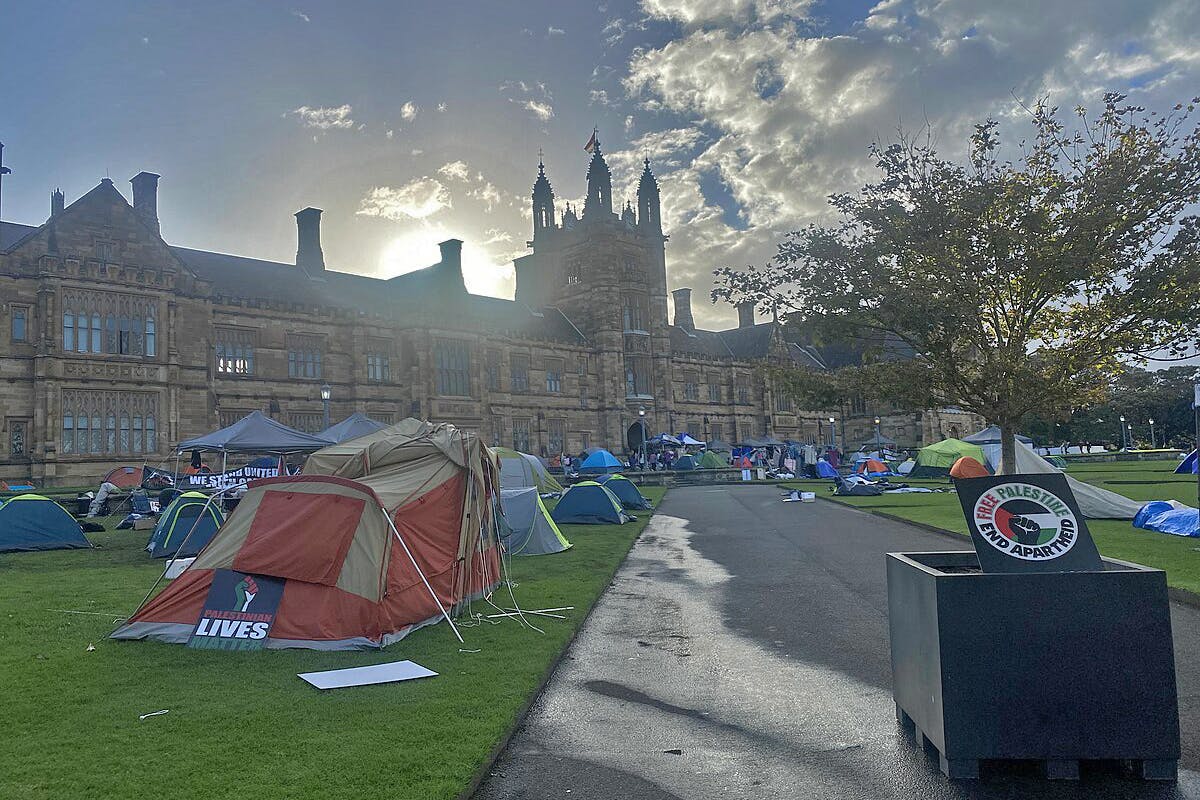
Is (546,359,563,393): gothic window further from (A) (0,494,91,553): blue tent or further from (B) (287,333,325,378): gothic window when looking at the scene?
(A) (0,494,91,553): blue tent

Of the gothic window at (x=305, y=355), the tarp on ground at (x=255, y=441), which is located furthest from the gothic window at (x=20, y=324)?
the tarp on ground at (x=255, y=441)

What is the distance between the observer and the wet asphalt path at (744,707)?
496 cm

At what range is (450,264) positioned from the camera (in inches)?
2149

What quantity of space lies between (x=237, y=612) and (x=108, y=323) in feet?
101

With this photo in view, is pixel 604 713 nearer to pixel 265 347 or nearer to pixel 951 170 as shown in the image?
pixel 951 170

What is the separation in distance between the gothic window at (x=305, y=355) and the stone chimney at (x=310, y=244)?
24.4 ft

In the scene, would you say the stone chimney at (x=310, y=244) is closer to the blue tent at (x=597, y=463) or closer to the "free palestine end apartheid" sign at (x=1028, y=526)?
the blue tent at (x=597, y=463)

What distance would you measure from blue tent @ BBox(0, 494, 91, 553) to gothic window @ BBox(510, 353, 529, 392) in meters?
36.3

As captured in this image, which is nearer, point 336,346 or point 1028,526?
point 1028,526

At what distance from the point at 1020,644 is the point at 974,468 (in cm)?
2223

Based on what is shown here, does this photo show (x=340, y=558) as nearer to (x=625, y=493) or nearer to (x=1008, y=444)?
(x=1008, y=444)

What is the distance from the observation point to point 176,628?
29.5ft

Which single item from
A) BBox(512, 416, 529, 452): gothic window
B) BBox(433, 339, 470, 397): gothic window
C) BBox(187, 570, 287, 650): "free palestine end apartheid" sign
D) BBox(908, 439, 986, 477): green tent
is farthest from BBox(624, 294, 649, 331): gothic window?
BBox(187, 570, 287, 650): "free palestine end apartheid" sign

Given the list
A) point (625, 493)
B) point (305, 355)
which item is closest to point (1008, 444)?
point (625, 493)
